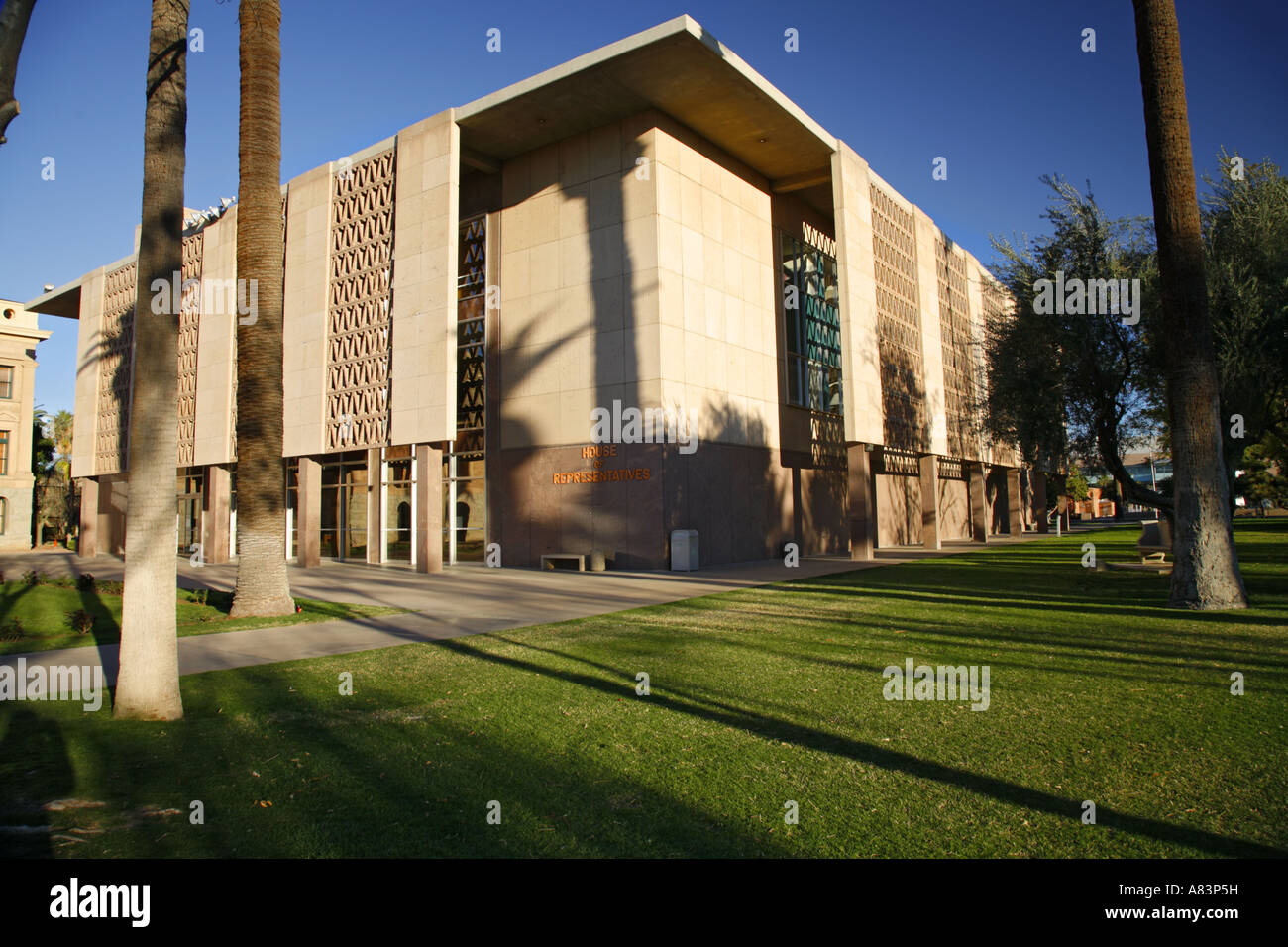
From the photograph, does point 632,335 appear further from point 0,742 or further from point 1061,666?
point 0,742

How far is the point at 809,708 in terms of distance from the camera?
6973 millimetres

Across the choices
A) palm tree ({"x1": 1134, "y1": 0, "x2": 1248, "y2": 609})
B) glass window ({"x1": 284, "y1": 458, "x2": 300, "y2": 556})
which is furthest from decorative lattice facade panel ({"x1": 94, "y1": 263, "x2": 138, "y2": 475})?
palm tree ({"x1": 1134, "y1": 0, "x2": 1248, "y2": 609})

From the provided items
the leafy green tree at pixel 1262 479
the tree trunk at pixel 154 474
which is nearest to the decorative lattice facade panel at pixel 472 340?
the tree trunk at pixel 154 474

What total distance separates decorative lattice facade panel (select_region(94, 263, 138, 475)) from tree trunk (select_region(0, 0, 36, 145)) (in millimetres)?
41316

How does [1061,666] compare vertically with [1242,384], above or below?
below

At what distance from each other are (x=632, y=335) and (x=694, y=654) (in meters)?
15.9

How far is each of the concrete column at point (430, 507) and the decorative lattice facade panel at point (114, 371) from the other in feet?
75.7

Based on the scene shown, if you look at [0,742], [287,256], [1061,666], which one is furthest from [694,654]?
[287,256]

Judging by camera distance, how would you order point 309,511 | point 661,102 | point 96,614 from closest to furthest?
point 96,614 < point 661,102 < point 309,511

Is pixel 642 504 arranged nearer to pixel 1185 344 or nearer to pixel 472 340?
pixel 472 340

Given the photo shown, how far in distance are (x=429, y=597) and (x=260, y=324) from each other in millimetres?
6763

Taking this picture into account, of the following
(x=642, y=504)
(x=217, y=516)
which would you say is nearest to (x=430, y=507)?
(x=642, y=504)

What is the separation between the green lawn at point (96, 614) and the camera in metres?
11.5

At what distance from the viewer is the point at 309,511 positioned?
2984 centimetres
